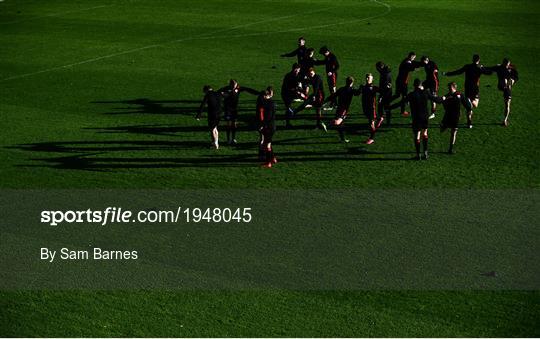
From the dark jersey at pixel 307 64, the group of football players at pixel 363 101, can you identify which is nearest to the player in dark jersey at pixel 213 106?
the group of football players at pixel 363 101

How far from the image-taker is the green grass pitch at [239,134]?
13867 millimetres

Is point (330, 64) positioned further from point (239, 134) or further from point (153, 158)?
point (153, 158)

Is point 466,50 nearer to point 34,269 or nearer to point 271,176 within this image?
point 271,176

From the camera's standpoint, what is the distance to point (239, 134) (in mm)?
23641

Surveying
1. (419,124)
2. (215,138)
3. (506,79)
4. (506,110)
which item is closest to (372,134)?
(419,124)

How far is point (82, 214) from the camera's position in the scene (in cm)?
1794

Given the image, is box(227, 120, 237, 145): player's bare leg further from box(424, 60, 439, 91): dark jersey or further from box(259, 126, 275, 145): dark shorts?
box(424, 60, 439, 91): dark jersey

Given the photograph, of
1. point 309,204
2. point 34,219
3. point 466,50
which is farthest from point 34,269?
point 466,50

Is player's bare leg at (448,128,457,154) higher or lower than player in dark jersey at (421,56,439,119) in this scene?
lower

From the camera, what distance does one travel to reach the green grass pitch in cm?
1387

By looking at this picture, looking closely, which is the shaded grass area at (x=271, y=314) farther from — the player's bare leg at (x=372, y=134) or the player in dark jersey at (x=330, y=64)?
Result: the player in dark jersey at (x=330, y=64)

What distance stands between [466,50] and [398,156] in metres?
14.2

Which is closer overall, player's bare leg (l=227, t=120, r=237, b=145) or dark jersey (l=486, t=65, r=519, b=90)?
player's bare leg (l=227, t=120, r=237, b=145)

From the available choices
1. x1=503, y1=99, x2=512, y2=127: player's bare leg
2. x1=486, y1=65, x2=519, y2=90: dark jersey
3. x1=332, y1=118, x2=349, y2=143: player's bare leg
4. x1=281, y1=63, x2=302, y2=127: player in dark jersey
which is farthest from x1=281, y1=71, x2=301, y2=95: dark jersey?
x1=503, y1=99, x2=512, y2=127: player's bare leg
